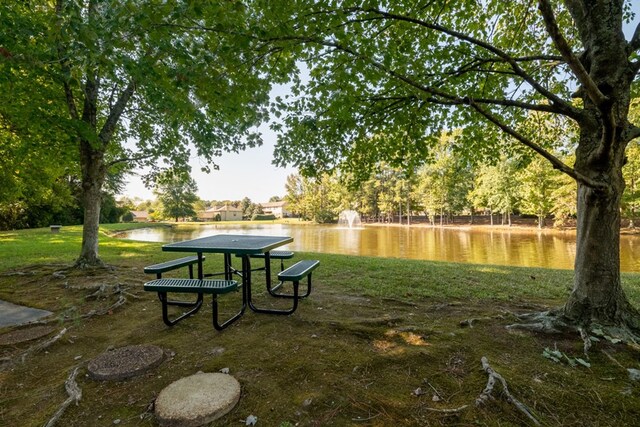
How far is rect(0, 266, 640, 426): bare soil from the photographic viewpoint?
1.96 m

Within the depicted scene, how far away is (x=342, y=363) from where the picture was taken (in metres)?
2.56

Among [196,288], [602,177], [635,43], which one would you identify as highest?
[635,43]

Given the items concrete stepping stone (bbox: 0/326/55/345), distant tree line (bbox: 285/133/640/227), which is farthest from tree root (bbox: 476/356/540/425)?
concrete stepping stone (bbox: 0/326/55/345)

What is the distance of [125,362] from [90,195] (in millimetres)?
5540

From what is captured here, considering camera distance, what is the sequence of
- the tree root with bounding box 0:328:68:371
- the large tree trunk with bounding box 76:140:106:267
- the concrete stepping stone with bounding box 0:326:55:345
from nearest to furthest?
the tree root with bounding box 0:328:68:371, the concrete stepping stone with bounding box 0:326:55:345, the large tree trunk with bounding box 76:140:106:267

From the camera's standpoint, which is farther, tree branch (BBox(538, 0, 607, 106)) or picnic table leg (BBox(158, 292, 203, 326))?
picnic table leg (BBox(158, 292, 203, 326))

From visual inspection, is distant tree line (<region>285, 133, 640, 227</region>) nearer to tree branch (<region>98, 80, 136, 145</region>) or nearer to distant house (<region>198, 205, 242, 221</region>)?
tree branch (<region>98, 80, 136, 145</region>)

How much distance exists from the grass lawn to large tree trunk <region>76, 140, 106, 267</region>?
6.58 ft

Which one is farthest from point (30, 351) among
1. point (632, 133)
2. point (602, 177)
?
point (632, 133)

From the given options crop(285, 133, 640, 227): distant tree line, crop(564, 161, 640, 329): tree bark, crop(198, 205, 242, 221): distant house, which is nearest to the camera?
crop(564, 161, 640, 329): tree bark

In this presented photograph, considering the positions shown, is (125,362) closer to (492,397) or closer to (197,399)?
(197,399)

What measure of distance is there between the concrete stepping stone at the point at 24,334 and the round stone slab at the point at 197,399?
7.32 ft

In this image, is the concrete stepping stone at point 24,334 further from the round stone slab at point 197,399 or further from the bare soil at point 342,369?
the round stone slab at point 197,399

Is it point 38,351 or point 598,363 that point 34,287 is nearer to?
point 38,351
